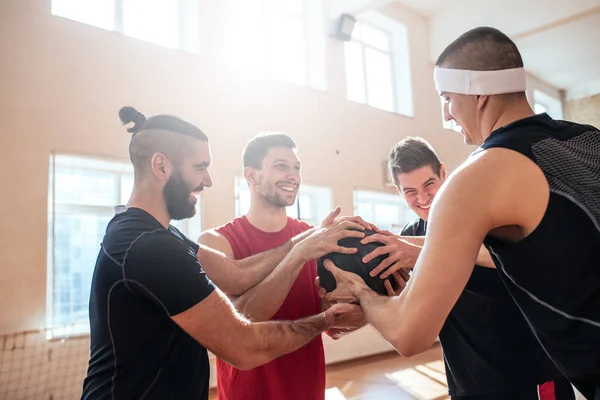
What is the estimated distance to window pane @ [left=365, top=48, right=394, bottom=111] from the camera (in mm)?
7945

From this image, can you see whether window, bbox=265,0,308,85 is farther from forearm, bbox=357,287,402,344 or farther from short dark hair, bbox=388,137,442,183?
forearm, bbox=357,287,402,344

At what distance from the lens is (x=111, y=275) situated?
4.27 ft

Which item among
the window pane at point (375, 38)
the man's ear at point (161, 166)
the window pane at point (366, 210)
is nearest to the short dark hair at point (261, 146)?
the man's ear at point (161, 166)

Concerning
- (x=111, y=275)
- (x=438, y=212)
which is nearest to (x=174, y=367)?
(x=111, y=275)

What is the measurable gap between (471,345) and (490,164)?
941mm

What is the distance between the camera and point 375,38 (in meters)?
8.22

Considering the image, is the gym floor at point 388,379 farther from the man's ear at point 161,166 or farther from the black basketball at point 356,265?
the man's ear at point 161,166

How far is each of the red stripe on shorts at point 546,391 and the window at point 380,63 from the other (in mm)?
6440

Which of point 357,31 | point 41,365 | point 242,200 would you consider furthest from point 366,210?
point 41,365

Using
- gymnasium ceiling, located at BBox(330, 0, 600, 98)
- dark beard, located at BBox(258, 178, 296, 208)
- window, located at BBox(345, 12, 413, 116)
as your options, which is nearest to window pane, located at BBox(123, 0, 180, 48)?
gymnasium ceiling, located at BBox(330, 0, 600, 98)

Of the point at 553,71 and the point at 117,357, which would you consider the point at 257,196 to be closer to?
the point at 117,357

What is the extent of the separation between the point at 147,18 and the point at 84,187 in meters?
2.17

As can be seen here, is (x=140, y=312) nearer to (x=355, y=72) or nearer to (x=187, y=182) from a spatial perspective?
(x=187, y=182)

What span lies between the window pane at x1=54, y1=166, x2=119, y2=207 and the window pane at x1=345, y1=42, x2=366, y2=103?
4189 mm
